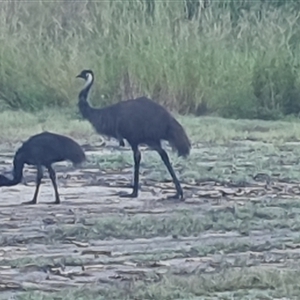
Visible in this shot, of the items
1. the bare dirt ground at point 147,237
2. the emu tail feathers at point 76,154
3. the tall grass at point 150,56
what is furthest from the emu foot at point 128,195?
the tall grass at point 150,56

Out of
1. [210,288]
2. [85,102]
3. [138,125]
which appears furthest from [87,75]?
[210,288]

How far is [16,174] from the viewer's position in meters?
2.68

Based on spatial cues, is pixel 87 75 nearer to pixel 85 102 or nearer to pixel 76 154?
pixel 85 102

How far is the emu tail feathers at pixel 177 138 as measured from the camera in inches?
108

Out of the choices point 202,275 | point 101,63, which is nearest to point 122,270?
point 202,275

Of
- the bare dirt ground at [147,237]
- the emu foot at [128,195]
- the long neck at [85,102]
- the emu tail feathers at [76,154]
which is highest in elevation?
the long neck at [85,102]

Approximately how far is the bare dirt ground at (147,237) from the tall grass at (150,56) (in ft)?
0.62

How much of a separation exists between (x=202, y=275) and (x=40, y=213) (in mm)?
403

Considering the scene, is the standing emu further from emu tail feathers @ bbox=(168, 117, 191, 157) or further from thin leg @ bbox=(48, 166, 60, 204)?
thin leg @ bbox=(48, 166, 60, 204)

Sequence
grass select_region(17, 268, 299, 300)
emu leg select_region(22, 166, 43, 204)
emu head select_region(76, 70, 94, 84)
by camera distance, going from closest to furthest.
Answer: grass select_region(17, 268, 299, 300)
emu leg select_region(22, 166, 43, 204)
emu head select_region(76, 70, 94, 84)

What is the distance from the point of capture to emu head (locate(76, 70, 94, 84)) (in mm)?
2784

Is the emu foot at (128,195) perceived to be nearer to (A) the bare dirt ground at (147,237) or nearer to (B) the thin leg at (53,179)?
(A) the bare dirt ground at (147,237)

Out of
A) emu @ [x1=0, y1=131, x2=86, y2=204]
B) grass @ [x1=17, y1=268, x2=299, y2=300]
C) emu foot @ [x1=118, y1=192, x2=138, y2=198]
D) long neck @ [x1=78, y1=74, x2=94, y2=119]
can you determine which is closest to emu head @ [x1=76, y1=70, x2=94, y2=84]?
long neck @ [x1=78, y1=74, x2=94, y2=119]

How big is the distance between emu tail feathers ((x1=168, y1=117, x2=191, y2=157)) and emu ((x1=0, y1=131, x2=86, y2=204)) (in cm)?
22
